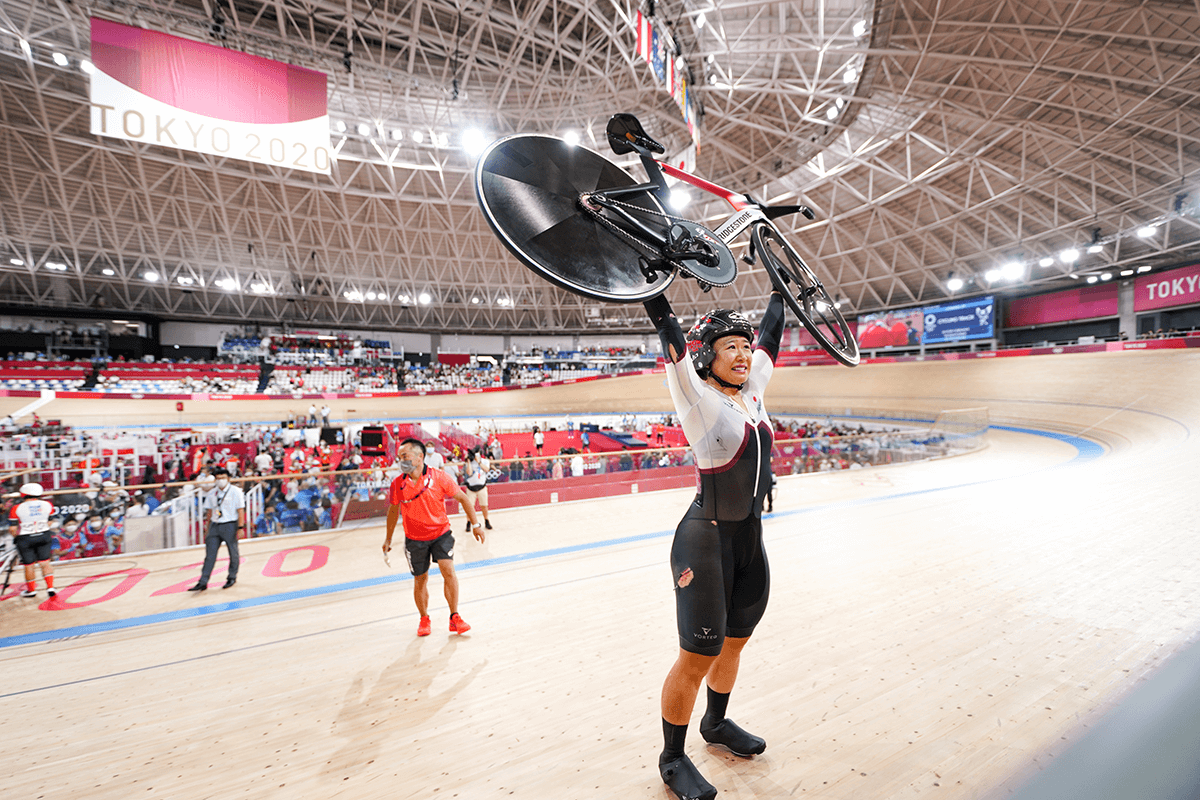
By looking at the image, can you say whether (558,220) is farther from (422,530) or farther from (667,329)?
(422,530)

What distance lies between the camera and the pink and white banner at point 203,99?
260 inches

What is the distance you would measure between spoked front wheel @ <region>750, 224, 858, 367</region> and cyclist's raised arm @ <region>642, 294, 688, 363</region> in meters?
0.73

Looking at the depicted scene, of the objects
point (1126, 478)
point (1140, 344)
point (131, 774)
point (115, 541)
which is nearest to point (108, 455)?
point (115, 541)

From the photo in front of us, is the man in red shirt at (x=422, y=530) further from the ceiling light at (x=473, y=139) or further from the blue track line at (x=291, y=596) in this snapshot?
the ceiling light at (x=473, y=139)

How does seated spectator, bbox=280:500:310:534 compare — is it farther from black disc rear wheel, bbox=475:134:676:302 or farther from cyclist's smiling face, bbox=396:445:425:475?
black disc rear wheel, bbox=475:134:676:302

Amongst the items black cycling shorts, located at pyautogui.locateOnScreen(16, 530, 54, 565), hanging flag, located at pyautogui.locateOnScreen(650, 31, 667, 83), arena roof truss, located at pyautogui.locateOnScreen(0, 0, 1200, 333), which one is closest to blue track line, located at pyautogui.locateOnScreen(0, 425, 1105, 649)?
black cycling shorts, located at pyautogui.locateOnScreen(16, 530, 54, 565)

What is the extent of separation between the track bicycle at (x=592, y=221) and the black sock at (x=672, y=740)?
173 centimetres

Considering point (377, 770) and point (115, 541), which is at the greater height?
point (115, 541)

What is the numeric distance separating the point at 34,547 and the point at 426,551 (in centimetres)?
442

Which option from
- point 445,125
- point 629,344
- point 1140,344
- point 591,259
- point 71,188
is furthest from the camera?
point 629,344

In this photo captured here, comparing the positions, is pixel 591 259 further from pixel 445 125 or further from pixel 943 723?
pixel 445 125

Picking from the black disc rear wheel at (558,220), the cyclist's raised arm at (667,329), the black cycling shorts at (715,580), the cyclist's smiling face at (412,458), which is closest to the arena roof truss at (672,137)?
the cyclist's smiling face at (412,458)

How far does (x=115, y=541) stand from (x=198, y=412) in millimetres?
20488

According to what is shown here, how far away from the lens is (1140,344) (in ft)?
52.4
